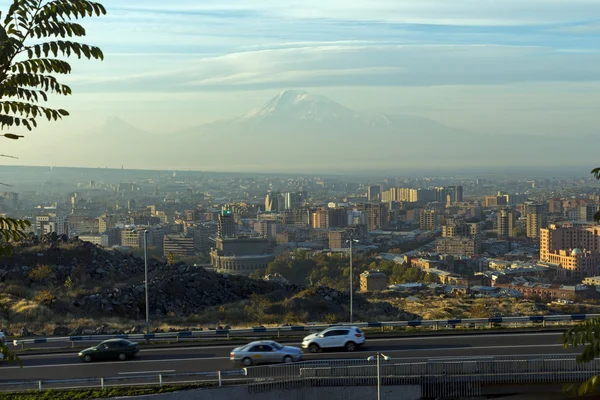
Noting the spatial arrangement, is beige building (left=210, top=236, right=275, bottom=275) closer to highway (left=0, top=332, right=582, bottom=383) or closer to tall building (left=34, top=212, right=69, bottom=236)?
tall building (left=34, top=212, right=69, bottom=236)

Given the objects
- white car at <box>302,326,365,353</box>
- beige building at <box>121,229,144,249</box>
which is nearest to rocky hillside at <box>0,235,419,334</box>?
white car at <box>302,326,365,353</box>

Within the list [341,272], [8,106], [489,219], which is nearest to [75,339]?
[8,106]

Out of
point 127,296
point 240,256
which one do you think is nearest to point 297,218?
point 240,256

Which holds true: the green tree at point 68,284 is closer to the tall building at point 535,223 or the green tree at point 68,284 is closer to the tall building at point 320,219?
the tall building at point 535,223

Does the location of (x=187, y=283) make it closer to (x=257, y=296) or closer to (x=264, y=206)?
(x=257, y=296)

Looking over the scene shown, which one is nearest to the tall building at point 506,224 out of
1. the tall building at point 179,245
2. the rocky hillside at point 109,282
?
the tall building at point 179,245

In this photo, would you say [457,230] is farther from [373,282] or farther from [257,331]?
[257,331]
